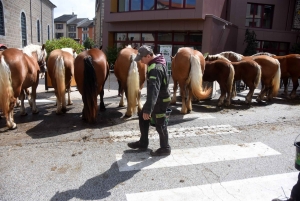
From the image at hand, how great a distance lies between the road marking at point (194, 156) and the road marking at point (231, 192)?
0.67m

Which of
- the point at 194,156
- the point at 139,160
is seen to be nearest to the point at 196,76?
the point at 194,156

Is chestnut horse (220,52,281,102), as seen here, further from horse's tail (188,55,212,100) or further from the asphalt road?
horse's tail (188,55,212,100)

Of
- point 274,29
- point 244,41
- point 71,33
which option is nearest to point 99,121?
point 244,41

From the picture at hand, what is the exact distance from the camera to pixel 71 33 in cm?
8412

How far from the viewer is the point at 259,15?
19.7 m

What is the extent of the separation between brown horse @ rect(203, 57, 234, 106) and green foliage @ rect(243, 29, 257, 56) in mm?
11715

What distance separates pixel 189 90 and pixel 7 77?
169 inches

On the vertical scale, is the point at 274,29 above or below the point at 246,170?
above

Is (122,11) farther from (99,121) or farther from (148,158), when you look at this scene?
(148,158)

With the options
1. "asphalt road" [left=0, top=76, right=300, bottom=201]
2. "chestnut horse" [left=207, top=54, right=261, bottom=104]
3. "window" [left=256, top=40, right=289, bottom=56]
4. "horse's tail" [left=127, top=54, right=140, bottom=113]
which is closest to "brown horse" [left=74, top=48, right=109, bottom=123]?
"asphalt road" [left=0, top=76, right=300, bottom=201]

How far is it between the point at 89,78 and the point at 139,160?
221 centimetres

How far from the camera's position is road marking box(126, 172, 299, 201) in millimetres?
2949

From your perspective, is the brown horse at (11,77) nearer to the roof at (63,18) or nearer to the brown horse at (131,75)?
the brown horse at (131,75)

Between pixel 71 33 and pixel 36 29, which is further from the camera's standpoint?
pixel 71 33
